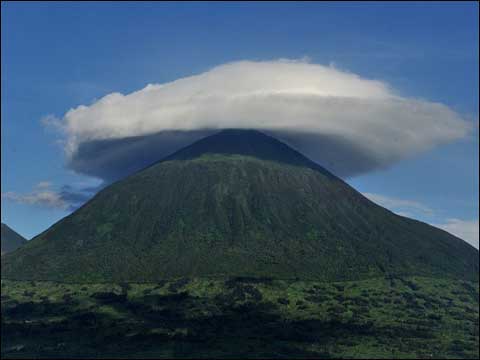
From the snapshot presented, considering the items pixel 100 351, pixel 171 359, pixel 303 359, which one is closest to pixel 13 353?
pixel 100 351

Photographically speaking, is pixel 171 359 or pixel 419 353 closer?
pixel 171 359

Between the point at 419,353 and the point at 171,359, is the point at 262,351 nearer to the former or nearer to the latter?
the point at 171,359

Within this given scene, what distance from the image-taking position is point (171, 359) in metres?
183

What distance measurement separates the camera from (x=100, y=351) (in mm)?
197000

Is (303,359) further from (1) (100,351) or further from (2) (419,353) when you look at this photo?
(1) (100,351)

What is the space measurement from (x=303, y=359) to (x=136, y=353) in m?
50.0

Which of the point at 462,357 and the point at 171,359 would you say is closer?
the point at 171,359

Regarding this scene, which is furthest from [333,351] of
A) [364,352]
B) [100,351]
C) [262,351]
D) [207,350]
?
[100,351]

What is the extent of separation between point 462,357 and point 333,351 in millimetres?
39319

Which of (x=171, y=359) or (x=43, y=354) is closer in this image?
(x=171, y=359)

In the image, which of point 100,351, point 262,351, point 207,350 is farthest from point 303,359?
point 100,351

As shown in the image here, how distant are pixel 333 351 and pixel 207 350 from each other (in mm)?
39068

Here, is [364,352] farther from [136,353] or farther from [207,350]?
[136,353]

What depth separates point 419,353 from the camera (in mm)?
196250
